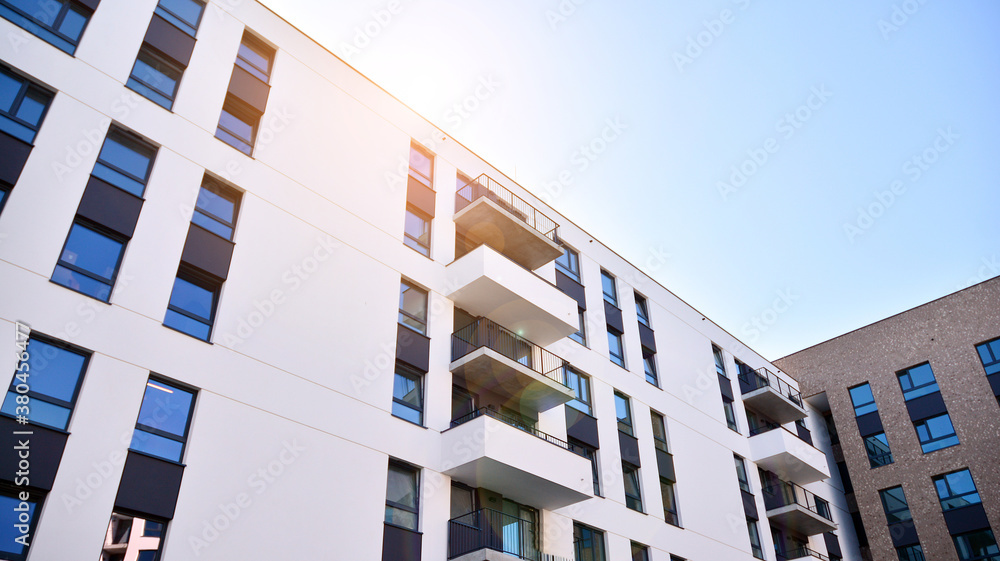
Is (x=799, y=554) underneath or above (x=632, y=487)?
underneath

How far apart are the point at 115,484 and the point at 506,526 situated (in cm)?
1029

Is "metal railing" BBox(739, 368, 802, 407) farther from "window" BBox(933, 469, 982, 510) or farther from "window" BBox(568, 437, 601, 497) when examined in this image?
"window" BBox(568, 437, 601, 497)

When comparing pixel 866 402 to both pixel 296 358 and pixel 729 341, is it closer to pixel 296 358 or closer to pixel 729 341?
pixel 729 341

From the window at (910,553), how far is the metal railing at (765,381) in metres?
7.71

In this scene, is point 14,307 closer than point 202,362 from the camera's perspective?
Yes

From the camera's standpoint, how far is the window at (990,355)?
3519 centimetres

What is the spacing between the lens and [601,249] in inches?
1205

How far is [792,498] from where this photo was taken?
112 feet

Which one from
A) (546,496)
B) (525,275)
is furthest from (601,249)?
(546,496)

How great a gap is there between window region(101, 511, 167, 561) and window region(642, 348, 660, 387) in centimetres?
1979

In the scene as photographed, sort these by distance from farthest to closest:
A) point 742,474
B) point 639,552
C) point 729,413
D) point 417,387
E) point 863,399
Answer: point 863,399 → point 729,413 → point 742,474 → point 639,552 → point 417,387

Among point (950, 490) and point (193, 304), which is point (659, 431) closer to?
point (950, 490)

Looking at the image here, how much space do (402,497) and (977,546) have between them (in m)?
28.1

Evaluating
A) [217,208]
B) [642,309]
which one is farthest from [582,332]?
[217,208]
